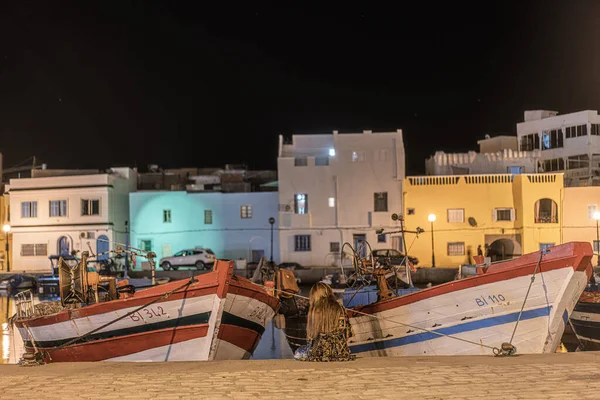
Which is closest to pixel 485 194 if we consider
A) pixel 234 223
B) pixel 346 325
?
pixel 234 223

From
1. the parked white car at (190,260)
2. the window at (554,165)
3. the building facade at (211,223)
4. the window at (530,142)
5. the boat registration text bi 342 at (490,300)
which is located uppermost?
the window at (530,142)

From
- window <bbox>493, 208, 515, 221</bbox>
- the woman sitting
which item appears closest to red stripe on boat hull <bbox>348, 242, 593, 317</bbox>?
the woman sitting

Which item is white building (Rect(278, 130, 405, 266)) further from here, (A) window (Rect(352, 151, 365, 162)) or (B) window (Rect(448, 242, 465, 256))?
(B) window (Rect(448, 242, 465, 256))

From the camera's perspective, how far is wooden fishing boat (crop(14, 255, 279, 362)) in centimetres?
1498

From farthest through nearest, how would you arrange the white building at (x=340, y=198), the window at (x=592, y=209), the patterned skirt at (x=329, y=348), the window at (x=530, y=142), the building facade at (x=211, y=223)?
the window at (x=530, y=142), the building facade at (x=211, y=223), the white building at (x=340, y=198), the window at (x=592, y=209), the patterned skirt at (x=329, y=348)

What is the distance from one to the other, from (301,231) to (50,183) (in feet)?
58.2

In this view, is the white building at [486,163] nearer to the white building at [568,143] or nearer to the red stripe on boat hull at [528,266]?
the white building at [568,143]

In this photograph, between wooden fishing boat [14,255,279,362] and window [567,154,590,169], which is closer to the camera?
wooden fishing boat [14,255,279,362]

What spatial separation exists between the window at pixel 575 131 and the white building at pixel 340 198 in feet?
47.4

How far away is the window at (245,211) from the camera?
4916 cm

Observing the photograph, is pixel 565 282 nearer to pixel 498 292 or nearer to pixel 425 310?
pixel 498 292

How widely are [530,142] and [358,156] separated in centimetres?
1585

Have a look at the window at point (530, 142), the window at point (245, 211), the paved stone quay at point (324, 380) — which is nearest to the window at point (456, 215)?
the window at point (530, 142)

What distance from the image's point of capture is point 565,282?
13.8 m
